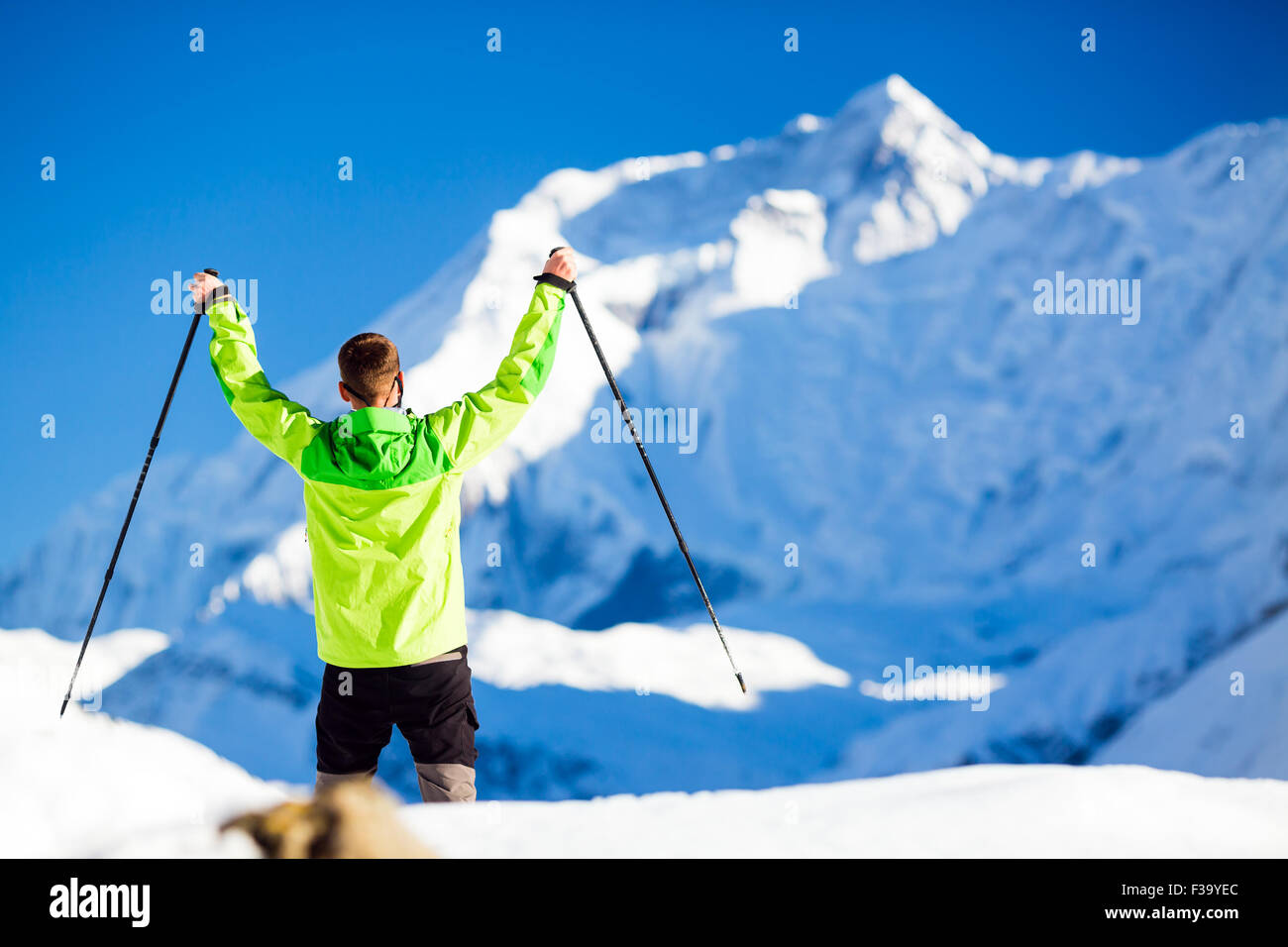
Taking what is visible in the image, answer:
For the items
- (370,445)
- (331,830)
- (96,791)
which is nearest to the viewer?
(331,830)

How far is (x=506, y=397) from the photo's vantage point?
2352 mm

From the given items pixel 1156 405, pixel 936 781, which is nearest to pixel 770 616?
pixel 1156 405

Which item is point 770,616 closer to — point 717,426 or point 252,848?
point 717,426

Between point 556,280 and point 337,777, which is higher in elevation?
point 556,280

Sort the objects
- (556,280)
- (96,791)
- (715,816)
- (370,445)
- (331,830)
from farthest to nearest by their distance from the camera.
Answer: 1. (556,280)
2. (370,445)
3. (715,816)
4. (96,791)
5. (331,830)

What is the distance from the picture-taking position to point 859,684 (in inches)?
814

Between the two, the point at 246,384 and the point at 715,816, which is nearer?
the point at 715,816

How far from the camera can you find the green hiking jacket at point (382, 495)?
7.27 feet

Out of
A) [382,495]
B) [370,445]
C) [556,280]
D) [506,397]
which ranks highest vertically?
[556,280]

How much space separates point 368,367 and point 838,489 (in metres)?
24.2

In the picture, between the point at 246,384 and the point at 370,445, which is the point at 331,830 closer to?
the point at 370,445

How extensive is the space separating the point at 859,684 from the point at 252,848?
20090 mm

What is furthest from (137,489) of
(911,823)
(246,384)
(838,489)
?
(838,489)

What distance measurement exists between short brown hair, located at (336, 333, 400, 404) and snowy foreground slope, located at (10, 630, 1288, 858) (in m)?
0.89
